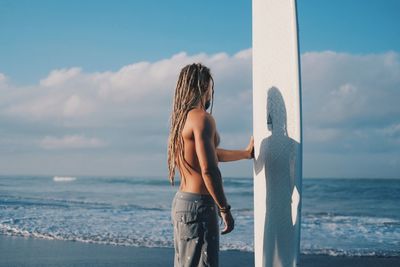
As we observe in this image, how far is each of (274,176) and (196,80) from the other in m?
0.82

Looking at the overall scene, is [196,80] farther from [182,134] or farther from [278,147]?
[278,147]

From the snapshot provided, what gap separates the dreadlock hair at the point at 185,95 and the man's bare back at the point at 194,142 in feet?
0.10

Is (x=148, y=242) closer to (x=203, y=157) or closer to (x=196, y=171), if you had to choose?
(x=196, y=171)

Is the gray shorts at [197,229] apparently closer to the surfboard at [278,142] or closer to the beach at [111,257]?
the surfboard at [278,142]

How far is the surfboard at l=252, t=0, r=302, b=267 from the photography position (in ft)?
8.22

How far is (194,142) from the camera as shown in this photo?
6.61ft

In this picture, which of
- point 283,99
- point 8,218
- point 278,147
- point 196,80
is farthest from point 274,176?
point 8,218

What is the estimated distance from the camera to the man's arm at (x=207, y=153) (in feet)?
6.28

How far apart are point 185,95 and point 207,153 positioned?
30 centimetres

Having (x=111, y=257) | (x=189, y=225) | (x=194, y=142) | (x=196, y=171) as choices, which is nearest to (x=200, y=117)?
(x=194, y=142)

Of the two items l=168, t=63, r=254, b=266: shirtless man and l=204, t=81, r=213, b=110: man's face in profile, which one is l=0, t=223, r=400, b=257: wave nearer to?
l=168, t=63, r=254, b=266: shirtless man

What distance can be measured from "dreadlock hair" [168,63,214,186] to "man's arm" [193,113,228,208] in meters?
0.10

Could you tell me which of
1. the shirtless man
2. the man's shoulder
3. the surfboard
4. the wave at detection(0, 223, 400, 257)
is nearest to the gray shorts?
the shirtless man

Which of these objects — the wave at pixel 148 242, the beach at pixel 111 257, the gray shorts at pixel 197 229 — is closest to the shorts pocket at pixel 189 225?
the gray shorts at pixel 197 229
